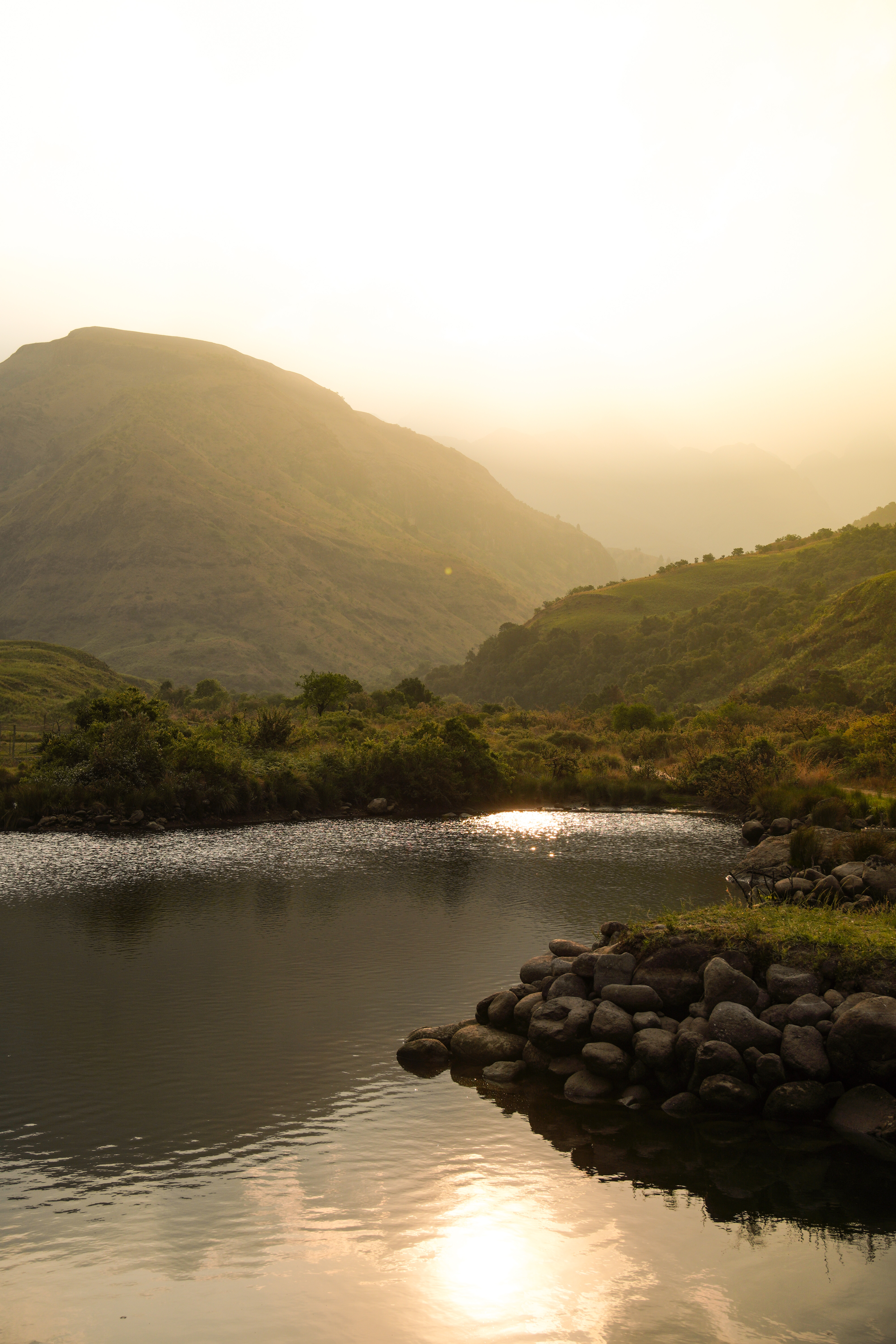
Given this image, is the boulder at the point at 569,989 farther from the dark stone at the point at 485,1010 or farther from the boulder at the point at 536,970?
the dark stone at the point at 485,1010

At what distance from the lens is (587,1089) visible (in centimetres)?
1708

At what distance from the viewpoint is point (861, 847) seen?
2966cm

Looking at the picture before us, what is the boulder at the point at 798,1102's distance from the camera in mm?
15914

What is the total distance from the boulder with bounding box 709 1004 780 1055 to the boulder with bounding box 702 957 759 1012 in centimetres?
42

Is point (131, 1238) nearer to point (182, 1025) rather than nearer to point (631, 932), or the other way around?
point (182, 1025)

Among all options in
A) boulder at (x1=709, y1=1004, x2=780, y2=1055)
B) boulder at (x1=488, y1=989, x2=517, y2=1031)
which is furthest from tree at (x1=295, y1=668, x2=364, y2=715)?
boulder at (x1=709, y1=1004, x2=780, y2=1055)

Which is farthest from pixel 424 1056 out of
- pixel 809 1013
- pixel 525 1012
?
pixel 809 1013

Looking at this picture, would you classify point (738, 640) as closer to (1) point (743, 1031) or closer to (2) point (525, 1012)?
(2) point (525, 1012)

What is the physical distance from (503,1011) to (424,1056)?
6.34 ft

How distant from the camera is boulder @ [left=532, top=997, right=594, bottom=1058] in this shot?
1802 centimetres

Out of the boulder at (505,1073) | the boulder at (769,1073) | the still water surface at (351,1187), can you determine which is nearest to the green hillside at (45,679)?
the still water surface at (351,1187)

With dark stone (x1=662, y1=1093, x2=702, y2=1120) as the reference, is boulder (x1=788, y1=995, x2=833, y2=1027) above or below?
above

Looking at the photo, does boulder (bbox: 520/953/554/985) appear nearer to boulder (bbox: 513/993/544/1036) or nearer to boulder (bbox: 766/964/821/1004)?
boulder (bbox: 513/993/544/1036)

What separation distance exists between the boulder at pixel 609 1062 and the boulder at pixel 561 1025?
0.55m
